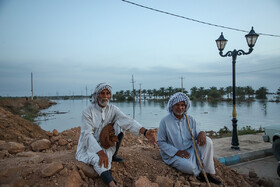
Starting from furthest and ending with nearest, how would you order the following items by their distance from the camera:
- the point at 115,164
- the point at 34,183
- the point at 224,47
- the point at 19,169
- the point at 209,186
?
1. the point at 224,47
2. the point at 115,164
3. the point at 209,186
4. the point at 19,169
5. the point at 34,183

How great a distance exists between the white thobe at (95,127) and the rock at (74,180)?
0.21m

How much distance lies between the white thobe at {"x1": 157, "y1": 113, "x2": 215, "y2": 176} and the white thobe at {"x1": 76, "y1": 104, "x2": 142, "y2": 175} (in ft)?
1.73

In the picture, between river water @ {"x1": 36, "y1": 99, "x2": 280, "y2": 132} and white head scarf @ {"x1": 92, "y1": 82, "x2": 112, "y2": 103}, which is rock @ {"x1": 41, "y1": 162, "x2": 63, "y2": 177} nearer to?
white head scarf @ {"x1": 92, "y1": 82, "x2": 112, "y2": 103}

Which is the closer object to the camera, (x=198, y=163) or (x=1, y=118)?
(x=198, y=163)

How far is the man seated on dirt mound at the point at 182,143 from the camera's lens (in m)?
3.08

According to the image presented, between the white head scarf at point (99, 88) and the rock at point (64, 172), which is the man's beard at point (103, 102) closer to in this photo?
the white head scarf at point (99, 88)

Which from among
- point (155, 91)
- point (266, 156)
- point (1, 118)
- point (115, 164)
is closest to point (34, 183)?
point (115, 164)

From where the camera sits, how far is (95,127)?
9.74ft

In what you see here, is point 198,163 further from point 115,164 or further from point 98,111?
point 98,111

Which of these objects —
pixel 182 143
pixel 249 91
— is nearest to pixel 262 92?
pixel 249 91

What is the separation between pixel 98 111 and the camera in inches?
119

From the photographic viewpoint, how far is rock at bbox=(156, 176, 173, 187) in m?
2.77

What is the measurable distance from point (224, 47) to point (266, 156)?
Answer: 10.3 ft

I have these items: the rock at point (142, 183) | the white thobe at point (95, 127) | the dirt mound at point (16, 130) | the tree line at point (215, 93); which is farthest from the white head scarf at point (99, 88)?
the tree line at point (215, 93)
